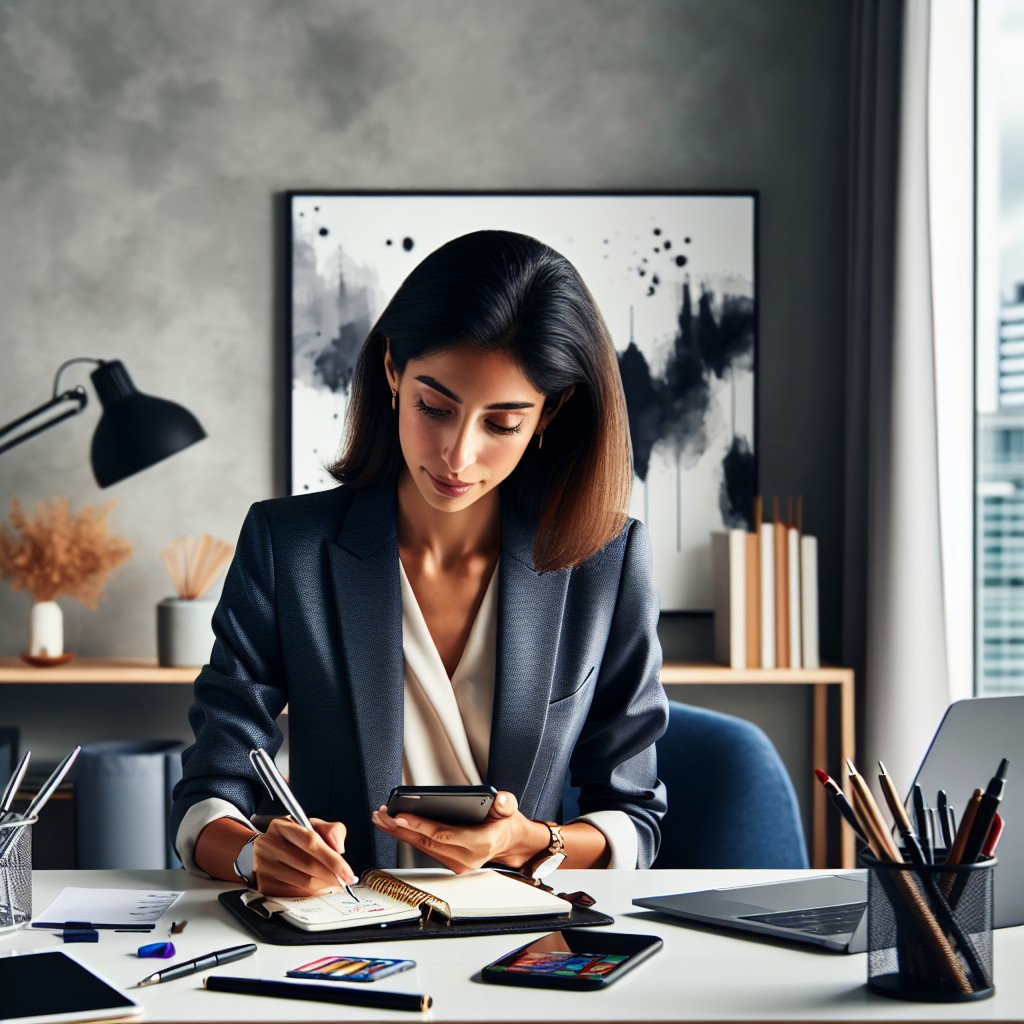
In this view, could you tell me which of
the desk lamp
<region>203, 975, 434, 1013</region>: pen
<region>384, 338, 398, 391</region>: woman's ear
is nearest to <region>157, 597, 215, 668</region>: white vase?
the desk lamp

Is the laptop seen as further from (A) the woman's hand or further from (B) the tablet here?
(B) the tablet

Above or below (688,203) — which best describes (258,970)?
below

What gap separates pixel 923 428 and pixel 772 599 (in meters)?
0.53

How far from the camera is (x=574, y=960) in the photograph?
0.96 m

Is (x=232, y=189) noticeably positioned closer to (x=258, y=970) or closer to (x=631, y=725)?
(x=631, y=725)

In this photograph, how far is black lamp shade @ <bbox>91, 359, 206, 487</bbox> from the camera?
281 centimetres

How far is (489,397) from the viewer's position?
143cm

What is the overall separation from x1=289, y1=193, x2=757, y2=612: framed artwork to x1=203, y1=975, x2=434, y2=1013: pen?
7.71 ft

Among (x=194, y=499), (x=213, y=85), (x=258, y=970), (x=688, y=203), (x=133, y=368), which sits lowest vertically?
(x=258, y=970)

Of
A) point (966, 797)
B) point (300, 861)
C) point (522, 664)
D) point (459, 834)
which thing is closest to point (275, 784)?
point (300, 861)

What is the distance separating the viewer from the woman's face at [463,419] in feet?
4.68

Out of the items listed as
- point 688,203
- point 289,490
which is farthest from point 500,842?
point 688,203

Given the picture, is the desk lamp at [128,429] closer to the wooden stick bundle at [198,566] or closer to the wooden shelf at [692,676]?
the wooden stick bundle at [198,566]

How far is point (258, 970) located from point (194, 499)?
239 cm
